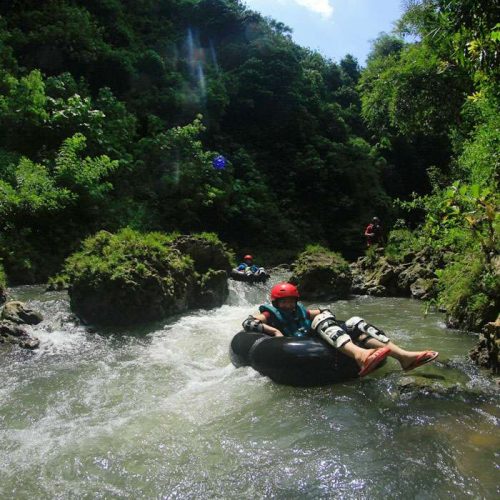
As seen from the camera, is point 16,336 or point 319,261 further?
point 319,261

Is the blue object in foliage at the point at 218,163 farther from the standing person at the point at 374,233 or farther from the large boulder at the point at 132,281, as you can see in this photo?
the large boulder at the point at 132,281

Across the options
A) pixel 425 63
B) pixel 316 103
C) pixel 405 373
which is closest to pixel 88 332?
pixel 405 373

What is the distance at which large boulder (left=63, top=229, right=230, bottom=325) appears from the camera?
8234 millimetres

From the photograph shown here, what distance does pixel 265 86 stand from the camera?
2512cm

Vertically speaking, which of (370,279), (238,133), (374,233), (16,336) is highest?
(238,133)

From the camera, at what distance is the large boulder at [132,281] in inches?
324

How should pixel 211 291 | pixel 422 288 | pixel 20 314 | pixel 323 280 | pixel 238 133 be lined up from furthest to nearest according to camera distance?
pixel 238 133 < pixel 323 280 < pixel 422 288 < pixel 211 291 < pixel 20 314

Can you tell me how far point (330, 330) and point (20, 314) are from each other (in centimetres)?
519

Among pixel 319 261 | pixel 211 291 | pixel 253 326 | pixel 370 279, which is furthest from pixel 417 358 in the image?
pixel 370 279

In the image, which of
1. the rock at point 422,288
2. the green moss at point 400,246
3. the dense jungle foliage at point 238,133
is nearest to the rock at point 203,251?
the dense jungle foliage at point 238,133

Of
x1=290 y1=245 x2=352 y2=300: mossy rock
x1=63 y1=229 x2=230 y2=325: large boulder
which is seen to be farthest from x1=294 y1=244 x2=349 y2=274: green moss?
x1=63 y1=229 x2=230 y2=325: large boulder

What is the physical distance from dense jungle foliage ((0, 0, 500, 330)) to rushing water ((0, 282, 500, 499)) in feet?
7.11

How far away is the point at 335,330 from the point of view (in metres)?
5.16

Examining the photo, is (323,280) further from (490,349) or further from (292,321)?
(490,349)
